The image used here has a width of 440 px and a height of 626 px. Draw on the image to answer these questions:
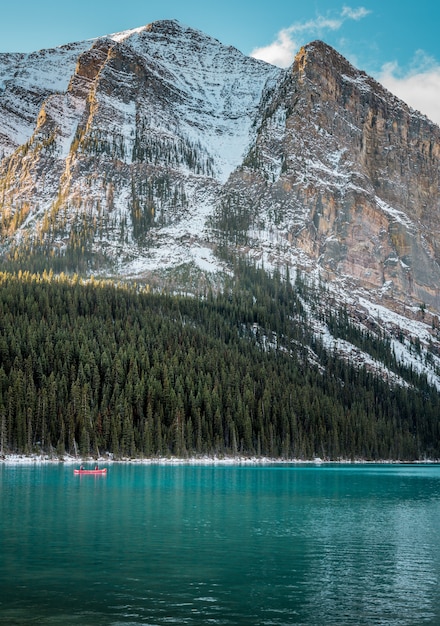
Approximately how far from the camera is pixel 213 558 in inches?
1582

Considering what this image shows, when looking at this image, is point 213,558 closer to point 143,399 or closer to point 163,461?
point 163,461

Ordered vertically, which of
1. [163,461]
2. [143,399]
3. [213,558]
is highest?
[143,399]

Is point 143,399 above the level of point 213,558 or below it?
above

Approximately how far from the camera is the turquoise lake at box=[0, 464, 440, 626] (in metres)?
29.5

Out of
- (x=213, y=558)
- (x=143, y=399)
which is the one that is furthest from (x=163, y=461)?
(x=213, y=558)

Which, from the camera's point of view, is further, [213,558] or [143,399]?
[143,399]

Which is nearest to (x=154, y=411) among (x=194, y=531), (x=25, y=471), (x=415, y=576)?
(x=25, y=471)

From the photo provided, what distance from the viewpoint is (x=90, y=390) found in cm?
14600

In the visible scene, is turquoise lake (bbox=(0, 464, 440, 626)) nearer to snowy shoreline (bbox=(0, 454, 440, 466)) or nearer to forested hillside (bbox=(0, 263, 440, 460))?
snowy shoreline (bbox=(0, 454, 440, 466))

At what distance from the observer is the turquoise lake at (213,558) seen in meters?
29.5

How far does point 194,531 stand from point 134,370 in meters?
110

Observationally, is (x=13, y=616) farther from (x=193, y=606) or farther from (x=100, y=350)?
(x=100, y=350)

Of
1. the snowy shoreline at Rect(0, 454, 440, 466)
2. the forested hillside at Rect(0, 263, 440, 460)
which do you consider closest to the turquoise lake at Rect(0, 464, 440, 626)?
the snowy shoreline at Rect(0, 454, 440, 466)

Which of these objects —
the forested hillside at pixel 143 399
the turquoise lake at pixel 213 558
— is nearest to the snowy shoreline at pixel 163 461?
the forested hillside at pixel 143 399
